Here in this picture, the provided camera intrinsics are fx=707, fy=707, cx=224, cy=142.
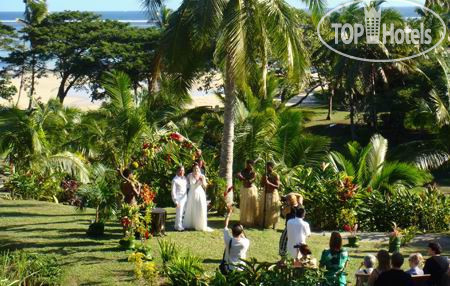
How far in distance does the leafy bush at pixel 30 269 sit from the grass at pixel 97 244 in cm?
20

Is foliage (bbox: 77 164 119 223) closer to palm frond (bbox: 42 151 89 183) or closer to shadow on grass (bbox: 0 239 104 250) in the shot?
shadow on grass (bbox: 0 239 104 250)

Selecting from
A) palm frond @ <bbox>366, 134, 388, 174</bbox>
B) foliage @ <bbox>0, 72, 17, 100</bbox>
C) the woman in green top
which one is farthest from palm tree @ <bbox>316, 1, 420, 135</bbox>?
foliage @ <bbox>0, 72, 17, 100</bbox>

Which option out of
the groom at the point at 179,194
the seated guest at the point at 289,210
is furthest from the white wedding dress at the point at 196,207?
the seated guest at the point at 289,210

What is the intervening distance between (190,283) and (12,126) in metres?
9.70

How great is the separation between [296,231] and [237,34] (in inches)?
182

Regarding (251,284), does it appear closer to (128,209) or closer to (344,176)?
(128,209)

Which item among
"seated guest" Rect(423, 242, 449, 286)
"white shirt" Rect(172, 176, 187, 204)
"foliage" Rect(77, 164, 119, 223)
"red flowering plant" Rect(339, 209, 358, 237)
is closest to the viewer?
"seated guest" Rect(423, 242, 449, 286)

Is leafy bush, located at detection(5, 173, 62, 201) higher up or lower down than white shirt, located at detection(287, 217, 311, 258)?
higher up

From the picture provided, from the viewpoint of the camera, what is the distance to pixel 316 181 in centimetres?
1595

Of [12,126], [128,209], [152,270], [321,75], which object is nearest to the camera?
[152,270]

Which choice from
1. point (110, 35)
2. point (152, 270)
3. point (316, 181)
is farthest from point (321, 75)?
point (152, 270)

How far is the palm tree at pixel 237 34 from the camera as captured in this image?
1354 cm

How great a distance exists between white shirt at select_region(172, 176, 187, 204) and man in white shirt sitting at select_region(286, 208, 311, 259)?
12.8 ft

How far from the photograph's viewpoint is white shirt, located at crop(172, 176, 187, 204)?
45.2ft
